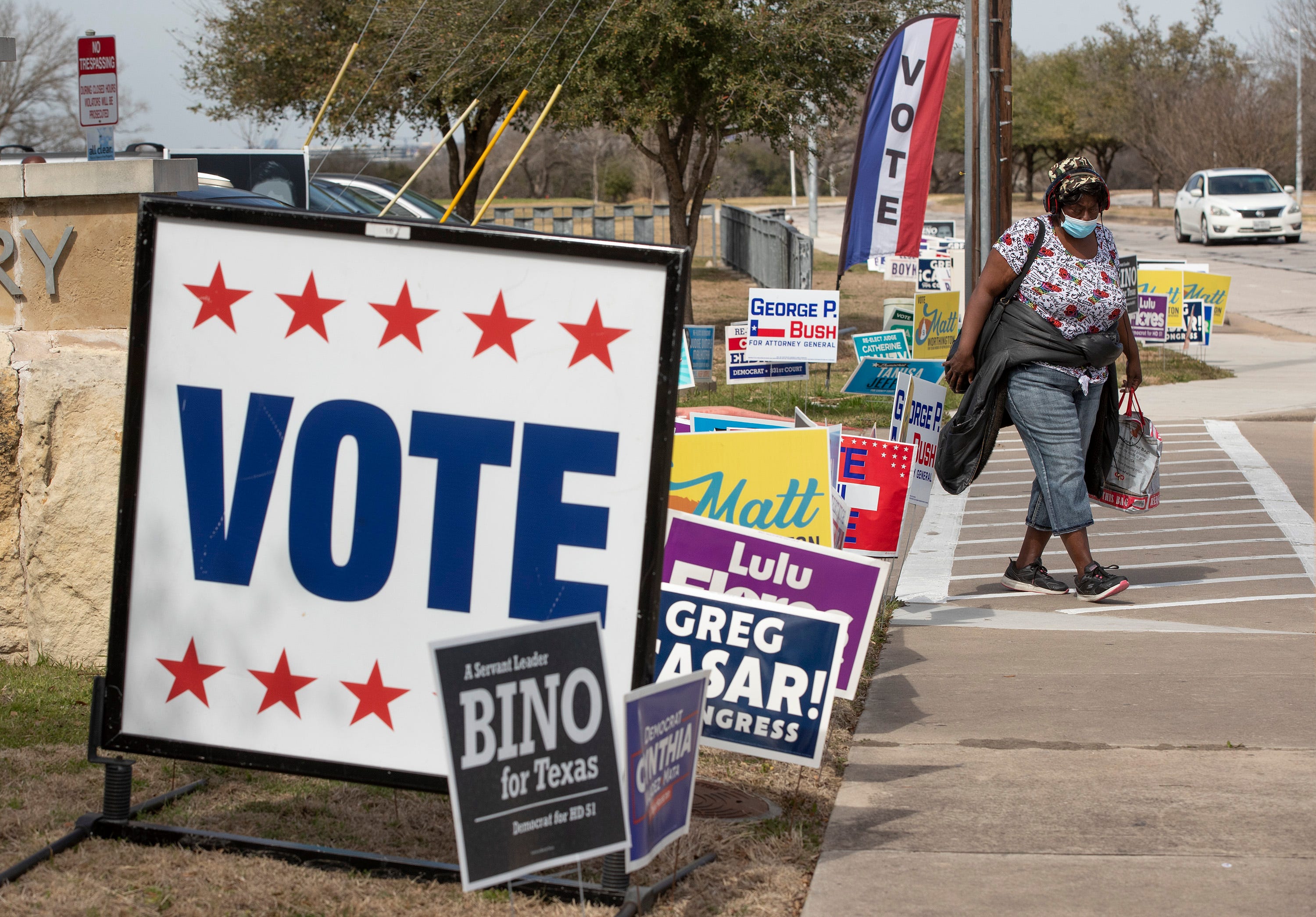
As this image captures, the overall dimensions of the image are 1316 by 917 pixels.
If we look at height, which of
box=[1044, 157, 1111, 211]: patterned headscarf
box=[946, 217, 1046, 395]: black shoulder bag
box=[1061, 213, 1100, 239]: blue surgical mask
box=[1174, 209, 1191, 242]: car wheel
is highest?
box=[1174, 209, 1191, 242]: car wheel

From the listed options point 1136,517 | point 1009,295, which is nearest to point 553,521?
point 1009,295

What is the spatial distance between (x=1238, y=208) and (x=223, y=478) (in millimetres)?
35313

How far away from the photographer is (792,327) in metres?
12.2

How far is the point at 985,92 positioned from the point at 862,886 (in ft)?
34.6

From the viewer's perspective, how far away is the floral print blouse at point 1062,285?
607cm

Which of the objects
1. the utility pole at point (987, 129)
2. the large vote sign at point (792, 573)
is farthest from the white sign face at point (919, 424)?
the utility pole at point (987, 129)

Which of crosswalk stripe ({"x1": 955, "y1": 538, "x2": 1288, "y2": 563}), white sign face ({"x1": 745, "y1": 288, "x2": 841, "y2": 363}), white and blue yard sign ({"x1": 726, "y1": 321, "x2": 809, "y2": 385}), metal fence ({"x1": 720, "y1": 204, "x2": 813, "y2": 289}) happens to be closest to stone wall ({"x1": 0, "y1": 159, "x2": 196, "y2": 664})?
crosswalk stripe ({"x1": 955, "y1": 538, "x2": 1288, "y2": 563})

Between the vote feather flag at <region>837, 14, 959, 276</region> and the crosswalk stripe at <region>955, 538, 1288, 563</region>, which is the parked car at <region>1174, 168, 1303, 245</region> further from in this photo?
the crosswalk stripe at <region>955, 538, 1288, 563</region>

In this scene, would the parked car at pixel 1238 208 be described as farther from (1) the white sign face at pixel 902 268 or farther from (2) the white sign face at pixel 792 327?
(2) the white sign face at pixel 792 327

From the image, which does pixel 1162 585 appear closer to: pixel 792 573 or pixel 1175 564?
pixel 1175 564

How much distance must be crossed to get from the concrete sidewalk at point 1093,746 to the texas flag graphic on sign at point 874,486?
0.46 meters

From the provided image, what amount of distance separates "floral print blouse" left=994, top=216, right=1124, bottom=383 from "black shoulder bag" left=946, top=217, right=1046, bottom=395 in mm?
12

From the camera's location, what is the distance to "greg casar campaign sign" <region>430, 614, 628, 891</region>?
2779 millimetres

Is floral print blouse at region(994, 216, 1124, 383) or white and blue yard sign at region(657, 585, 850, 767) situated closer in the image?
white and blue yard sign at region(657, 585, 850, 767)
